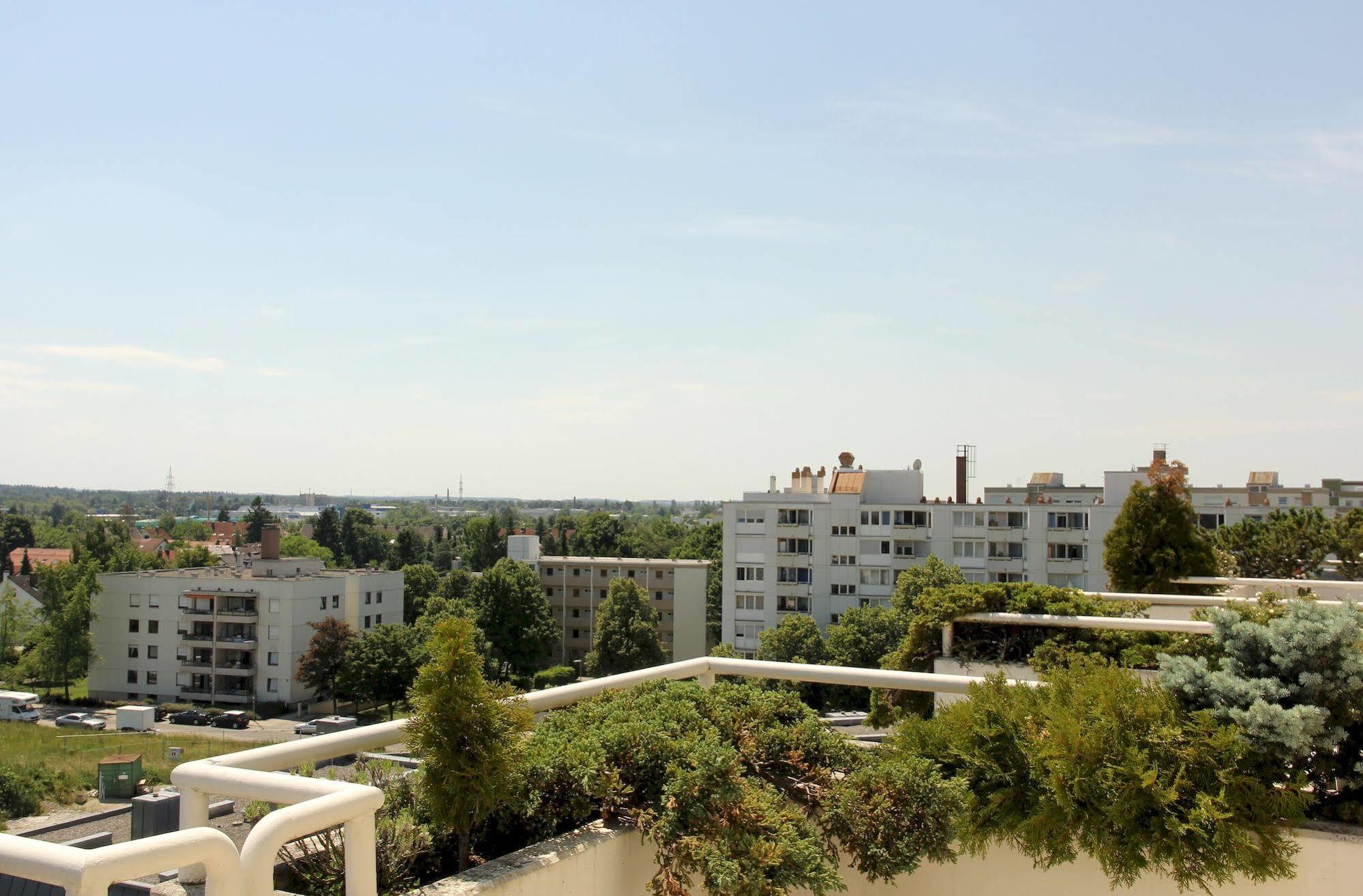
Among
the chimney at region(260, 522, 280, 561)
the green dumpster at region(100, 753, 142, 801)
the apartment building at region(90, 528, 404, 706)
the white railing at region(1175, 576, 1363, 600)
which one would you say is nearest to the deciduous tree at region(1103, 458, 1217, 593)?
the white railing at region(1175, 576, 1363, 600)

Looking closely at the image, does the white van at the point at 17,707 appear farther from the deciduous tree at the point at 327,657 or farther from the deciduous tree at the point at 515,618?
the deciduous tree at the point at 515,618

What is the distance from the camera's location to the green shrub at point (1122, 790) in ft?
12.5

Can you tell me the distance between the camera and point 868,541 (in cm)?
5312

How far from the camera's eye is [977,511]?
172 ft

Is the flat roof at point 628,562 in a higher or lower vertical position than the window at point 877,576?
lower

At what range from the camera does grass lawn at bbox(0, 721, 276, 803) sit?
1543 inches

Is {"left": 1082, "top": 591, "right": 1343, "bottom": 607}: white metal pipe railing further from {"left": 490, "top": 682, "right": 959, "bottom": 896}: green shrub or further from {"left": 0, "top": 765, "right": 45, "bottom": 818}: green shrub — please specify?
{"left": 0, "top": 765, "right": 45, "bottom": 818}: green shrub

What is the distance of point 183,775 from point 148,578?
2704 inches

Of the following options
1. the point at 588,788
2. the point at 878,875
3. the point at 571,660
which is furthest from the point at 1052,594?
the point at 571,660

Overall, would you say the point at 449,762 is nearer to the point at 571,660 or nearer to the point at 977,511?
the point at 977,511

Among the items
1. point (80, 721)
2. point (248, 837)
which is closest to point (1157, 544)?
point (248, 837)

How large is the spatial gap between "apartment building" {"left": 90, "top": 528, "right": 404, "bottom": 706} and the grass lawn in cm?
881

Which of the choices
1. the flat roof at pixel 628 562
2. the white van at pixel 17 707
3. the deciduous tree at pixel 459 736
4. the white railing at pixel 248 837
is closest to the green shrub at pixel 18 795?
the white van at pixel 17 707

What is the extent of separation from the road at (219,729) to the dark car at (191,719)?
359mm
